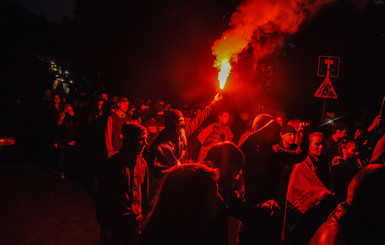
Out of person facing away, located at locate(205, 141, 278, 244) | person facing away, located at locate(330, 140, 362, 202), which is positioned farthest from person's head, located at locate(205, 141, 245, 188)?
person facing away, located at locate(330, 140, 362, 202)

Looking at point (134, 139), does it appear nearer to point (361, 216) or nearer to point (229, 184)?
point (229, 184)

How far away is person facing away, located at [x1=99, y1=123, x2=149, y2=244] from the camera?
13.4 feet

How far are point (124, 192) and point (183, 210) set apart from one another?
2.07 meters

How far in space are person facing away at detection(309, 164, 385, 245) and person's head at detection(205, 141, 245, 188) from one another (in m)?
0.99

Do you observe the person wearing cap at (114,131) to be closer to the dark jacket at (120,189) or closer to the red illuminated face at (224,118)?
the red illuminated face at (224,118)

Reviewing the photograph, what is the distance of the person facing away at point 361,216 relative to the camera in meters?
1.98

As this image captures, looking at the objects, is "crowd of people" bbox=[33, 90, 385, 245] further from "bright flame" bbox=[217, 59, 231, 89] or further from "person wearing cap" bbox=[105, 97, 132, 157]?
"bright flame" bbox=[217, 59, 231, 89]

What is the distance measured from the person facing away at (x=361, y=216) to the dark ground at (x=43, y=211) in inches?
167

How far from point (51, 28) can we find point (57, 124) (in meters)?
21.8

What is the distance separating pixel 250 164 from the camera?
4.07m

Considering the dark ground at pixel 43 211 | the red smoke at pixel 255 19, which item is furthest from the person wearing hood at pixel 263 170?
the red smoke at pixel 255 19

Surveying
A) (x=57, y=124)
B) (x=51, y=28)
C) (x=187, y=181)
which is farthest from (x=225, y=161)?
(x=51, y=28)

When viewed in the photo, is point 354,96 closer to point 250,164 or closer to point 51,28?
point 250,164

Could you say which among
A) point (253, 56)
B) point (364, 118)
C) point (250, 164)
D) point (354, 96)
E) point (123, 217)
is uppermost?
point (253, 56)
